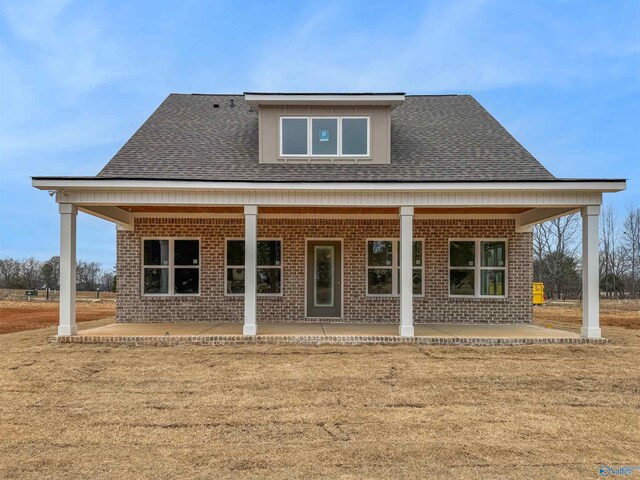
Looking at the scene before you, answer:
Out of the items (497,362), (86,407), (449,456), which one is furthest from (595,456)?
→ (86,407)

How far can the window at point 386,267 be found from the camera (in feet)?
41.4

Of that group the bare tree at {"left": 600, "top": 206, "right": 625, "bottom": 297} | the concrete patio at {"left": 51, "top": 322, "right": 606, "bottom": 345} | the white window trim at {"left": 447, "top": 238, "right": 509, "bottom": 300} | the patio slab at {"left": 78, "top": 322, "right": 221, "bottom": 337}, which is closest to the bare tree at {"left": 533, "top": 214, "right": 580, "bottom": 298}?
the bare tree at {"left": 600, "top": 206, "right": 625, "bottom": 297}

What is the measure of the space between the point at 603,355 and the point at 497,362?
2.38 meters

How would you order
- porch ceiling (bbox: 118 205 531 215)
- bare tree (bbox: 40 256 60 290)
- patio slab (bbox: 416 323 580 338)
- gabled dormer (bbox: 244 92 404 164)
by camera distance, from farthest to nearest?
bare tree (bbox: 40 256 60 290) → porch ceiling (bbox: 118 205 531 215) → gabled dormer (bbox: 244 92 404 164) → patio slab (bbox: 416 323 580 338)

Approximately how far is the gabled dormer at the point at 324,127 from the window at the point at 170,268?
3.47 m

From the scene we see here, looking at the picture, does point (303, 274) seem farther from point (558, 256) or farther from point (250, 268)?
point (558, 256)

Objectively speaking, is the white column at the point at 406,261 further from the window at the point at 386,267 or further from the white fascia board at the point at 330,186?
the window at the point at 386,267

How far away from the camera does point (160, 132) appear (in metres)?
12.9

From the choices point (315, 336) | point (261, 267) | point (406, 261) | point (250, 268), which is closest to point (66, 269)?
point (250, 268)

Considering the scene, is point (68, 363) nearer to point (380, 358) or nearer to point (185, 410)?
point (185, 410)

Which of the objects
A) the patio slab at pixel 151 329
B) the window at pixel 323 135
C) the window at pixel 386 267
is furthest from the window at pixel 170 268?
the window at pixel 386 267

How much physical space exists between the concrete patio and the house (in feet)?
4.08

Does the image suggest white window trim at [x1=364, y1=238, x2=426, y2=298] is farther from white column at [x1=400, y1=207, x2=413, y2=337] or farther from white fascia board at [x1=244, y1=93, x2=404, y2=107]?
white fascia board at [x1=244, y1=93, x2=404, y2=107]

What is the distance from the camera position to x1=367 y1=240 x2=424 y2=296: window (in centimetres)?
1262
